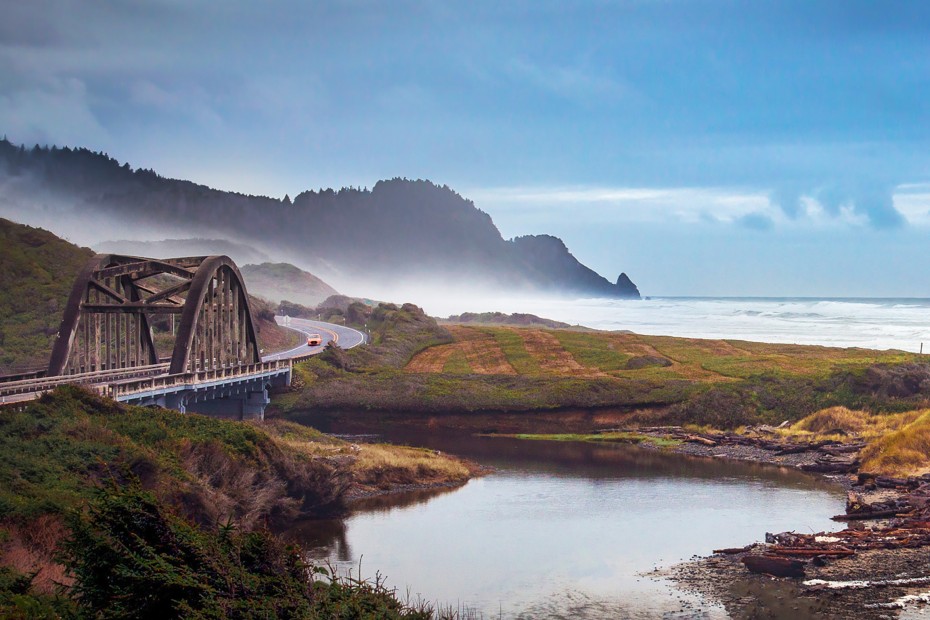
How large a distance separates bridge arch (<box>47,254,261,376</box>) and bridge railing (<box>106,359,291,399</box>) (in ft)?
2.91

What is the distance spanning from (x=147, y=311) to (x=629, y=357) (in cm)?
4939

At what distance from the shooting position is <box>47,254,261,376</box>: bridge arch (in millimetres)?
56281

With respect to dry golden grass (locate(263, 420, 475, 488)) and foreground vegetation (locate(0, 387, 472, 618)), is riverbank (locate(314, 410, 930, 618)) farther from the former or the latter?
dry golden grass (locate(263, 420, 475, 488))

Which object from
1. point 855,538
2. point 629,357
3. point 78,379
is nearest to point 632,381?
point 629,357

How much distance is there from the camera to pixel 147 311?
60.0 m

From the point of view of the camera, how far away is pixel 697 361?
9156 centimetres

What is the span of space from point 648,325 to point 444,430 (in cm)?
12584

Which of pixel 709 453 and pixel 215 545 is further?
pixel 709 453

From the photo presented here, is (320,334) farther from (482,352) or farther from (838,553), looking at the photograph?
(838,553)

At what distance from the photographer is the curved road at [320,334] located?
96.8 meters

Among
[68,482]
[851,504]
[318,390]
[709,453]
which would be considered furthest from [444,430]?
[68,482]

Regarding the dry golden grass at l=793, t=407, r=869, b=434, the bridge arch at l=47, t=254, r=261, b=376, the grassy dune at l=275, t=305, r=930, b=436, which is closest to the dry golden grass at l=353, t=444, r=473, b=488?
the bridge arch at l=47, t=254, r=261, b=376

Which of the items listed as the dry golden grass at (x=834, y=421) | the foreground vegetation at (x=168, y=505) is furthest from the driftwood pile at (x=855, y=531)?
the foreground vegetation at (x=168, y=505)

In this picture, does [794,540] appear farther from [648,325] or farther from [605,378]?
[648,325]
